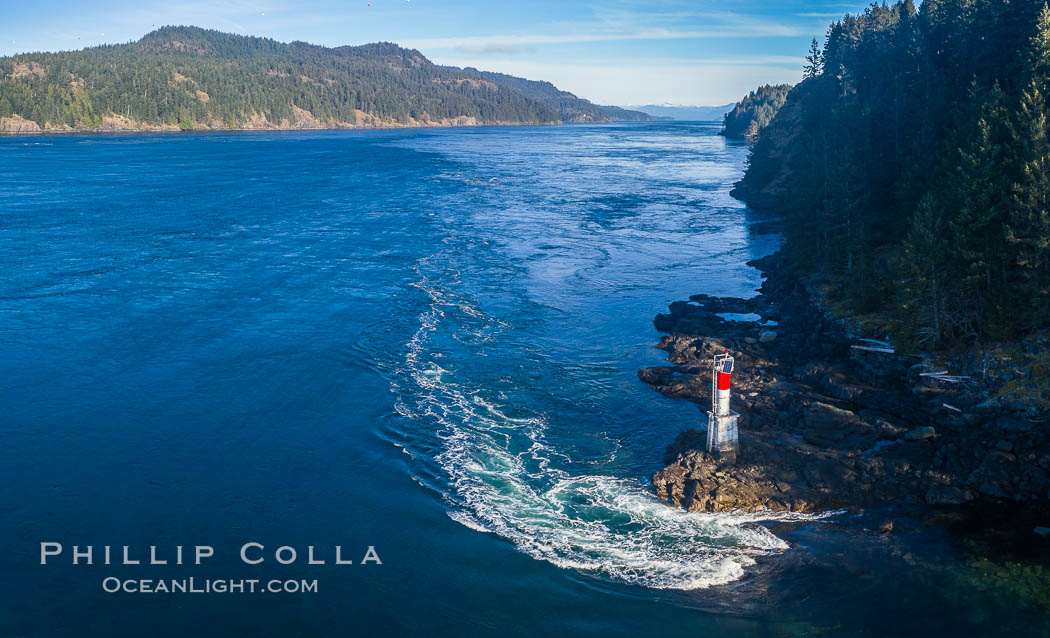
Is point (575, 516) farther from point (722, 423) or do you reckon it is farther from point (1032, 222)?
point (1032, 222)

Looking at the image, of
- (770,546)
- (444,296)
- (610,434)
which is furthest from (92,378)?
(770,546)

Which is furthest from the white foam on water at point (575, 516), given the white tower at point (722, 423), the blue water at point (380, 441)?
the white tower at point (722, 423)

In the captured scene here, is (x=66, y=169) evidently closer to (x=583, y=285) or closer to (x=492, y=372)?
(x=583, y=285)

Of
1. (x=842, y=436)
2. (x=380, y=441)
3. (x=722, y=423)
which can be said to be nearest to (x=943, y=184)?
(x=842, y=436)

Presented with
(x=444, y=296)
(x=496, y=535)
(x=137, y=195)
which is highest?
(x=137, y=195)

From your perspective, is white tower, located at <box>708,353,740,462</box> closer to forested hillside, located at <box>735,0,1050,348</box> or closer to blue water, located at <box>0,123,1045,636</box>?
blue water, located at <box>0,123,1045,636</box>

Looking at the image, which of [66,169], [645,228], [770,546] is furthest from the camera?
[66,169]
